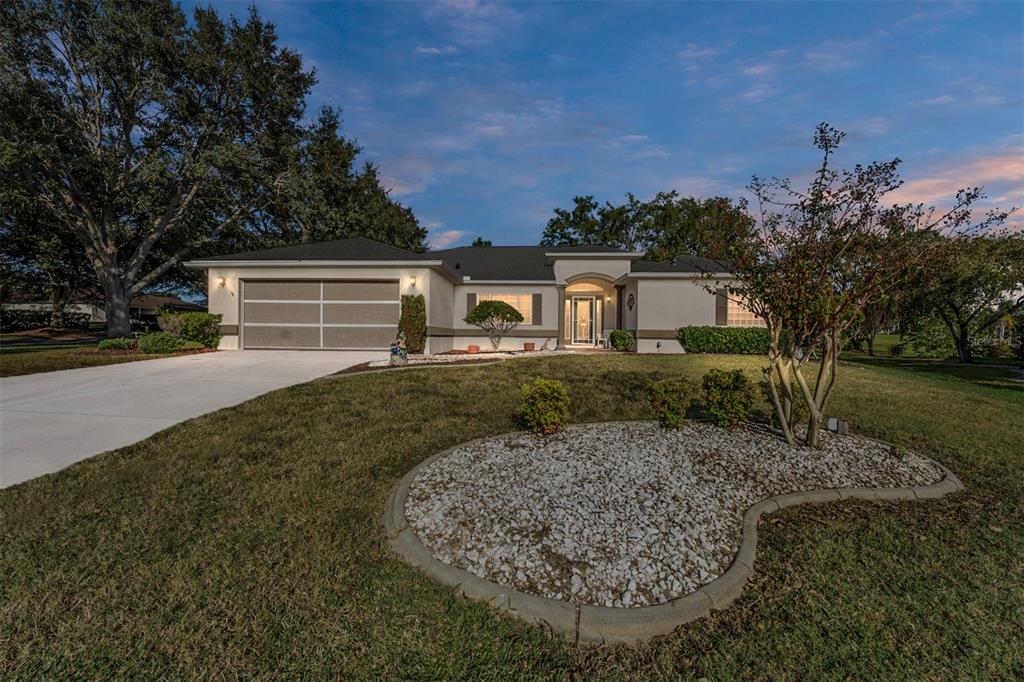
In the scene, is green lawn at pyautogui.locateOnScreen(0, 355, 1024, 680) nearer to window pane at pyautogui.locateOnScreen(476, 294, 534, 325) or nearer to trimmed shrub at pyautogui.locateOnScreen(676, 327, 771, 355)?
trimmed shrub at pyautogui.locateOnScreen(676, 327, 771, 355)

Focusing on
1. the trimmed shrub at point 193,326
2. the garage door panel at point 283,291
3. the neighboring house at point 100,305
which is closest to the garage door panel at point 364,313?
the garage door panel at point 283,291

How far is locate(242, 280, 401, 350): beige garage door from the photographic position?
14945 mm

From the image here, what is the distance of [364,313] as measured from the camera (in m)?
15.0

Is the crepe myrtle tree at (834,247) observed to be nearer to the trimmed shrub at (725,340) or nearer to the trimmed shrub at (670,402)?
the trimmed shrub at (670,402)

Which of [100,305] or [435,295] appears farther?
[100,305]

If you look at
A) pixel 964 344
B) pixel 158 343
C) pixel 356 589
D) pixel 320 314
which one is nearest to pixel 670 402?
pixel 356 589

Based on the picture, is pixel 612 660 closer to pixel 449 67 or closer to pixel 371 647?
pixel 371 647

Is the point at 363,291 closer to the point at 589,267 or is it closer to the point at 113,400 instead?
the point at 113,400

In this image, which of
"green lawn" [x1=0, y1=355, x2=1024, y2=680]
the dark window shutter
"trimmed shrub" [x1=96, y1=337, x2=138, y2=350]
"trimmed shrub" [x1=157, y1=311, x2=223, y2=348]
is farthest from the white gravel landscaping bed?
"trimmed shrub" [x1=96, y1=337, x2=138, y2=350]

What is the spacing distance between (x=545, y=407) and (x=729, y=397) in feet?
7.77

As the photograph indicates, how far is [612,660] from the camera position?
2096mm

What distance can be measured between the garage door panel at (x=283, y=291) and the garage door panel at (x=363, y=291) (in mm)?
665

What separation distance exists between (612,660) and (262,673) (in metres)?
1.67

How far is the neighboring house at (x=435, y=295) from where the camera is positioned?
584 inches
